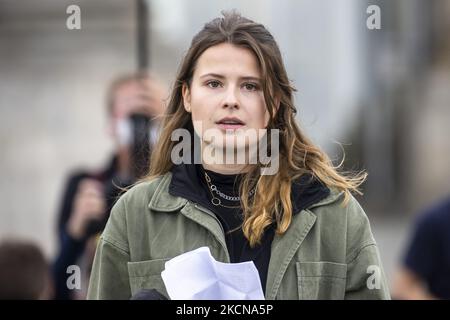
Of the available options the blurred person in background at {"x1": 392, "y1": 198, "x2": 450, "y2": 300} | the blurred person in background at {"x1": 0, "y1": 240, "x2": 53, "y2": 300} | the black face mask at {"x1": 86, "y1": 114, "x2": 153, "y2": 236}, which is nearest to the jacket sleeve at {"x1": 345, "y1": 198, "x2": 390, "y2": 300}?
the black face mask at {"x1": 86, "y1": 114, "x2": 153, "y2": 236}

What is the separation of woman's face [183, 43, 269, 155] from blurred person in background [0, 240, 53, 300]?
0.77 metres

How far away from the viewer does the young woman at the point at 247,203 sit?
7.83 feet

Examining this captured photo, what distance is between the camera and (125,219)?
2459 millimetres

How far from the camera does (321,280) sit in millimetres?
2363

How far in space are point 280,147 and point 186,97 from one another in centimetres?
25

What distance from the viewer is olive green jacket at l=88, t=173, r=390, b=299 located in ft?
7.79

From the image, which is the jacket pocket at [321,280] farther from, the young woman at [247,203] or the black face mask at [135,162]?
the black face mask at [135,162]

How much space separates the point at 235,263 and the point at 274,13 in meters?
3.16

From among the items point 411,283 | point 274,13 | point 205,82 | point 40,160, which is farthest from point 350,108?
point 205,82

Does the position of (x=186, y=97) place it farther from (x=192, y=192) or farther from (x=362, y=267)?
(x=362, y=267)

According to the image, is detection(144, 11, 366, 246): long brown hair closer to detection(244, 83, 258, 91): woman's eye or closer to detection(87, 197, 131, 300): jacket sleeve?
detection(244, 83, 258, 91): woman's eye

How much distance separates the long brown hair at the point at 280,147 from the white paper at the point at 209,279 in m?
0.09

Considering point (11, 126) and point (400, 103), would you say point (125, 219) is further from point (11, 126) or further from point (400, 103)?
point (400, 103)

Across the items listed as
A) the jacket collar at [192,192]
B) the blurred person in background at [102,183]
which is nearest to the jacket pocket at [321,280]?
the jacket collar at [192,192]
